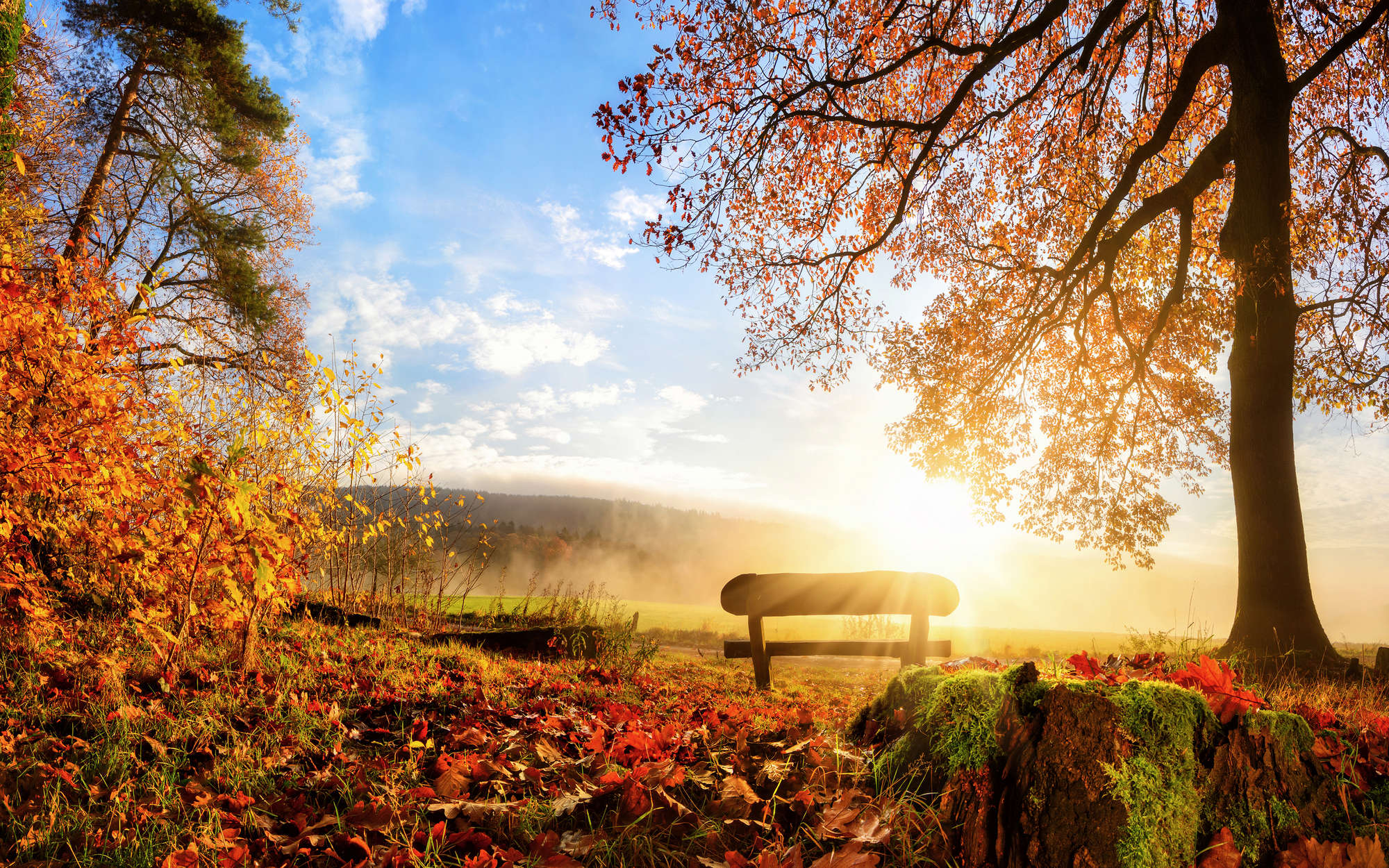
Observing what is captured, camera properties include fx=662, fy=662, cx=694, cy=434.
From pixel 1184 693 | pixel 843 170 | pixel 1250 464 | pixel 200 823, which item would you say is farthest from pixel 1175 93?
pixel 200 823

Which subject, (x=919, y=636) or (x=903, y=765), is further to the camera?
(x=919, y=636)

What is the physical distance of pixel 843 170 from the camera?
9.86m

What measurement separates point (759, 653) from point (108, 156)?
17331 millimetres

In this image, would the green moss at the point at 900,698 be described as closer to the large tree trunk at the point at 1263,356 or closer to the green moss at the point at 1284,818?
the green moss at the point at 1284,818

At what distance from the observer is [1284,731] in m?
2.24

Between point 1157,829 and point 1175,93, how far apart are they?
10641 mm

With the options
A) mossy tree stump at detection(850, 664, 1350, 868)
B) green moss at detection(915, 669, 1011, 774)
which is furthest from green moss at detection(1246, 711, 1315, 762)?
green moss at detection(915, 669, 1011, 774)

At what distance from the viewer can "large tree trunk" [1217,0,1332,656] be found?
7.45m

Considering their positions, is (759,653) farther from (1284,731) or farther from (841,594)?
(1284,731)

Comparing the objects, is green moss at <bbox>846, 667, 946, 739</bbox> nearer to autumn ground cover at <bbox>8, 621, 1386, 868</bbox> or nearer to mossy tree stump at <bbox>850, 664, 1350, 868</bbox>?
autumn ground cover at <bbox>8, 621, 1386, 868</bbox>

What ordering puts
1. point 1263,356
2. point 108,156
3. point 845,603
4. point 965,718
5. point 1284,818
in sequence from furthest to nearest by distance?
1. point 108,156
2. point 1263,356
3. point 845,603
4. point 965,718
5. point 1284,818

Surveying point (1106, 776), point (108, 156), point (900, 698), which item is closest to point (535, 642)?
point (900, 698)

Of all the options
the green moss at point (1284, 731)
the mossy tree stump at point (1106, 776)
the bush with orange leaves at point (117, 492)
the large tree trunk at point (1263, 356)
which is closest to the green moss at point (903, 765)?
the mossy tree stump at point (1106, 776)

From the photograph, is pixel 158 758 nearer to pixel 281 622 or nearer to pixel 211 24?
pixel 281 622
